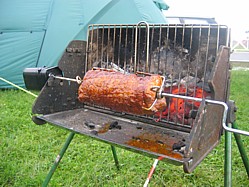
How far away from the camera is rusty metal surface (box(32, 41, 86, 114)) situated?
1.64 m

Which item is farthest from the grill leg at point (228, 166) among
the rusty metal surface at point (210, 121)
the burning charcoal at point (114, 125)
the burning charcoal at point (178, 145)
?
the burning charcoal at point (114, 125)

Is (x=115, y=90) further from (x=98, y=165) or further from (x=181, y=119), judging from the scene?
(x=98, y=165)

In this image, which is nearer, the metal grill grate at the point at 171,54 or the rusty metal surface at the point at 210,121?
the rusty metal surface at the point at 210,121

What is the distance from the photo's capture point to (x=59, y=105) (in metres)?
1.74

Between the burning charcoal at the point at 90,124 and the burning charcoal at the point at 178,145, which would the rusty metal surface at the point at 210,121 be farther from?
the burning charcoal at the point at 90,124

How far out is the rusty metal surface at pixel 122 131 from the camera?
128 centimetres

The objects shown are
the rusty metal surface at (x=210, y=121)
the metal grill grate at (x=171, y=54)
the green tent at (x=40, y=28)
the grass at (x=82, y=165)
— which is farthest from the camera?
the green tent at (x=40, y=28)

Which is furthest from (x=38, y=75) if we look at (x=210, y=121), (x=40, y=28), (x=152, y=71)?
(x=40, y=28)

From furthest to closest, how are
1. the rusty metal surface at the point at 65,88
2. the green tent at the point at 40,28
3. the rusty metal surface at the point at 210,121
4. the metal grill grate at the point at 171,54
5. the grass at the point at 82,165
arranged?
the green tent at the point at 40,28, the grass at the point at 82,165, the rusty metal surface at the point at 65,88, the metal grill grate at the point at 171,54, the rusty metal surface at the point at 210,121

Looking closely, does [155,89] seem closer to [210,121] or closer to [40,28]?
[210,121]

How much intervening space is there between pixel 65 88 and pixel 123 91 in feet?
1.76

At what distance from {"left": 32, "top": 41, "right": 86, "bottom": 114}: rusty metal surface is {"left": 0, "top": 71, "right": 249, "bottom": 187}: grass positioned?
707 millimetres

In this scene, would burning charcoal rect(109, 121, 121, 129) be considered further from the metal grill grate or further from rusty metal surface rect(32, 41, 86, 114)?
rusty metal surface rect(32, 41, 86, 114)

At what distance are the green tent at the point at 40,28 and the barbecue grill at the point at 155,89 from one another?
325cm
